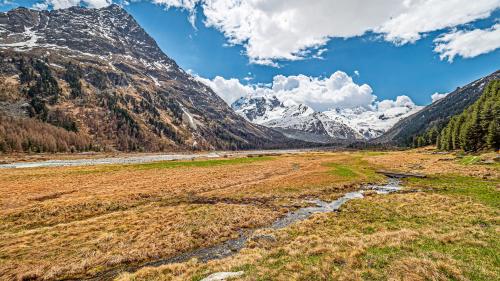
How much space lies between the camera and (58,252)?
72.6ft

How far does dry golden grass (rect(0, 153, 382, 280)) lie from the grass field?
4.4 inches

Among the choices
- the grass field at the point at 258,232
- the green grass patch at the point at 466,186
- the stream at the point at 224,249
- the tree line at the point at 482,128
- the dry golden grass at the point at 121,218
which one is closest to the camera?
the grass field at the point at 258,232

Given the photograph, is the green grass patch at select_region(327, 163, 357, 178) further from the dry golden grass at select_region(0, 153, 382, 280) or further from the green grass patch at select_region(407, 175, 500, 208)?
the green grass patch at select_region(407, 175, 500, 208)

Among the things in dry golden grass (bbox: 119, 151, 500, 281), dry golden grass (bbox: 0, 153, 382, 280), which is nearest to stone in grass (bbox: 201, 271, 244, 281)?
dry golden grass (bbox: 119, 151, 500, 281)

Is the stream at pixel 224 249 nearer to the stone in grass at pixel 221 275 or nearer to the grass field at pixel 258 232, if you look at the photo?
the grass field at pixel 258 232

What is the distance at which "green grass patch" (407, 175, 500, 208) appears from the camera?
32.5 metres

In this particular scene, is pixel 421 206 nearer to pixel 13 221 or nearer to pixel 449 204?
pixel 449 204

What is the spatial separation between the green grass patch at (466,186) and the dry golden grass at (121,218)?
43.5 ft

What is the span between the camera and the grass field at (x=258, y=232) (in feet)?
50.8

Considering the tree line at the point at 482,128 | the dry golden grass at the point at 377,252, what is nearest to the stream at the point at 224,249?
the dry golden grass at the point at 377,252

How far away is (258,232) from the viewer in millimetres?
26547

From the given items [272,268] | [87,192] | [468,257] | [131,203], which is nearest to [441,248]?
[468,257]

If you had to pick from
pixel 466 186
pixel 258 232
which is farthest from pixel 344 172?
pixel 258 232

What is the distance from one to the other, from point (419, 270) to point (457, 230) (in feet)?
35.4
